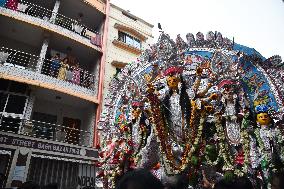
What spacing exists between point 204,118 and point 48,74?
1072 centimetres

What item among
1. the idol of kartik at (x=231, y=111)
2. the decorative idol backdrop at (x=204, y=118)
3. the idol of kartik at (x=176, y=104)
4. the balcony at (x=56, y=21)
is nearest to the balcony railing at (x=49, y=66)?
the balcony at (x=56, y=21)

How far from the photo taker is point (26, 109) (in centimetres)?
1213

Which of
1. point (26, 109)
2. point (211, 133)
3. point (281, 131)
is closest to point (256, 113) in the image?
point (281, 131)

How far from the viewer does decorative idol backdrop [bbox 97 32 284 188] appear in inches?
168

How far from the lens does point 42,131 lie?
1235 centimetres

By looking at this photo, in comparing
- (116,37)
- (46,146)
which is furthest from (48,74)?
(116,37)

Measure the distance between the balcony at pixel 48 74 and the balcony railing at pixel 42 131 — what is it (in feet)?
5.37

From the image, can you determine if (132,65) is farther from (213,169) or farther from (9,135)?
(9,135)

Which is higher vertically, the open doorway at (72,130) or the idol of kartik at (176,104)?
the open doorway at (72,130)

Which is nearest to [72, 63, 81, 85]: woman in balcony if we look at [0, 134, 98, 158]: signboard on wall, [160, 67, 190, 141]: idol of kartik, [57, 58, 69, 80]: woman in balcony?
[57, 58, 69, 80]: woman in balcony

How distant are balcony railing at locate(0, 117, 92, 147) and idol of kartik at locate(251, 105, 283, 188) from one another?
8.80m

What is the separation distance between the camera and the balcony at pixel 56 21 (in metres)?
13.1

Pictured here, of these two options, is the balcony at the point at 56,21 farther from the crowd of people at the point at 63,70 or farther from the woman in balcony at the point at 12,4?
the crowd of people at the point at 63,70

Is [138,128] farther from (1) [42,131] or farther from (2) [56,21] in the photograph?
(2) [56,21]
